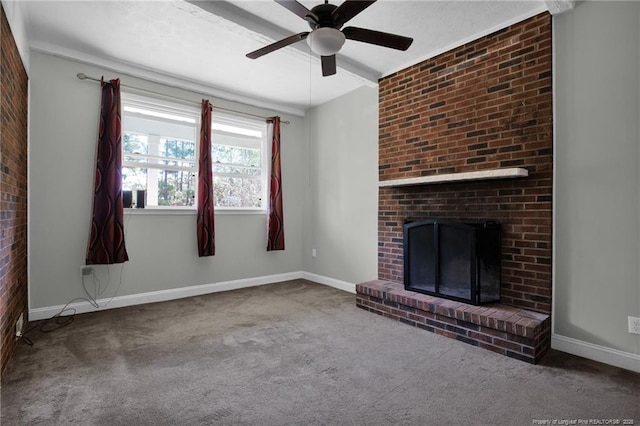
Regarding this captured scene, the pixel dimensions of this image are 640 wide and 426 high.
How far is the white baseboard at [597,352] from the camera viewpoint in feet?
7.31

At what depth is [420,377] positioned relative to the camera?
Result: 6.92ft

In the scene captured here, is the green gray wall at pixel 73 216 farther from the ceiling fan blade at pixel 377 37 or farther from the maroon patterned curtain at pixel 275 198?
the ceiling fan blade at pixel 377 37

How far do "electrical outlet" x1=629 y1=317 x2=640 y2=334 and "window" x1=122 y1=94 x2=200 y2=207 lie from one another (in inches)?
171

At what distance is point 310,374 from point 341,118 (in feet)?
11.3

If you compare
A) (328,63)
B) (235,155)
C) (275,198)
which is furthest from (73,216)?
(328,63)

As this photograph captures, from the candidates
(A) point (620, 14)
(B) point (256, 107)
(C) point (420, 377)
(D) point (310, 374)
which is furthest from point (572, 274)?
(B) point (256, 107)

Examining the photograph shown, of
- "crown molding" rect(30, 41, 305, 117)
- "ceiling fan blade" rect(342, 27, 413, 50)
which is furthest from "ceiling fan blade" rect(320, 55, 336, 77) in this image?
"crown molding" rect(30, 41, 305, 117)

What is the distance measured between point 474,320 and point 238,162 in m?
3.56

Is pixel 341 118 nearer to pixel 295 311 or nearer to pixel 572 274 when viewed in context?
pixel 295 311

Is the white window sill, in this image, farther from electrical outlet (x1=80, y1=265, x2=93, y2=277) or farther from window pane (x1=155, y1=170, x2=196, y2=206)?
electrical outlet (x1=80, y1=265, x2=93, y2=277)

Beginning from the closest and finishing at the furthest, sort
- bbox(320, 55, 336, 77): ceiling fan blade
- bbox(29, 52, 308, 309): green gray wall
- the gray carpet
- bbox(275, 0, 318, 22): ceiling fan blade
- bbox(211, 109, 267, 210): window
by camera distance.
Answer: the gray carpet < bbox(275, 0, 318, 22): ceiling fan blade < bbox(320, 55, 336, 77): ceiling fan blade < bbox(29, 52, 308, 309): green gray wall < bbox(211, 109, 267, 210): window

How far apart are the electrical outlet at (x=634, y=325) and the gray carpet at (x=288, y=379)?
282mm

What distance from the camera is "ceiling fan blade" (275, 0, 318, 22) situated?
1.85 metres

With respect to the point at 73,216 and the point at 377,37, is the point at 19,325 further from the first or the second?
the point at 377,37
